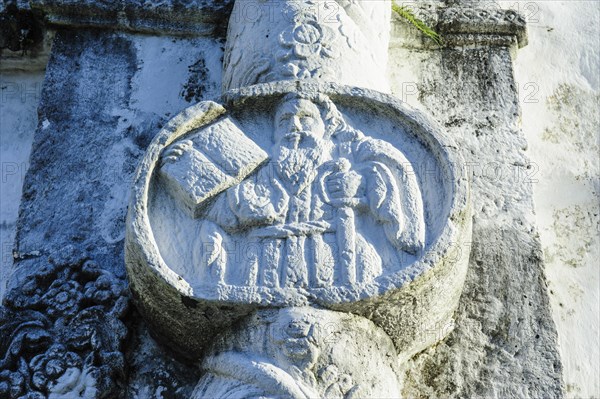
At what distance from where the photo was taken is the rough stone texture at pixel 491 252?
11.0 ft

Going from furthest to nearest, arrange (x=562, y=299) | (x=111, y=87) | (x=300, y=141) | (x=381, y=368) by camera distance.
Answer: (x=111, y=87) → (x=562, y=299) → (x=300, y=141) → (x=381, y=368)

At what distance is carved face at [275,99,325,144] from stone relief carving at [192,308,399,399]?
0.60 metres

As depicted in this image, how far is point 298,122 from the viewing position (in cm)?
333

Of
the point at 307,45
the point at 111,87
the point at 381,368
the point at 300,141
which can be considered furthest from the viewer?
the point at 111,87

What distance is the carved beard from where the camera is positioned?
3.22 metres

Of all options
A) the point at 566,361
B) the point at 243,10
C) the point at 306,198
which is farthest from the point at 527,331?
the point at 243,10

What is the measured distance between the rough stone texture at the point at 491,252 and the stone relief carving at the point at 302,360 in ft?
1.21

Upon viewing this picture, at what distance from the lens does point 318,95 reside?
11.1 ft

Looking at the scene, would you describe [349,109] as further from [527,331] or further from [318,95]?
[527,331]

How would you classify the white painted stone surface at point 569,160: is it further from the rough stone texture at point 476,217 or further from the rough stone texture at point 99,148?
the rough stone texture at point 99,148

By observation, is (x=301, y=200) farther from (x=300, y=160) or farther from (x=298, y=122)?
(x=298, y=122)

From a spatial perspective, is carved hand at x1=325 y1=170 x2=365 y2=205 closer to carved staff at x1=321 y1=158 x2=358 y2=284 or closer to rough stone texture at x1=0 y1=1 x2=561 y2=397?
carved staff at x1=321 y1=158 x2=358 y2=284

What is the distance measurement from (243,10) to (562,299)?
150 cm

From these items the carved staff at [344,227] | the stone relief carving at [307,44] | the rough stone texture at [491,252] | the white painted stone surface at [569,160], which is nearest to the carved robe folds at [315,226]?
the carved staff at [344,227]
